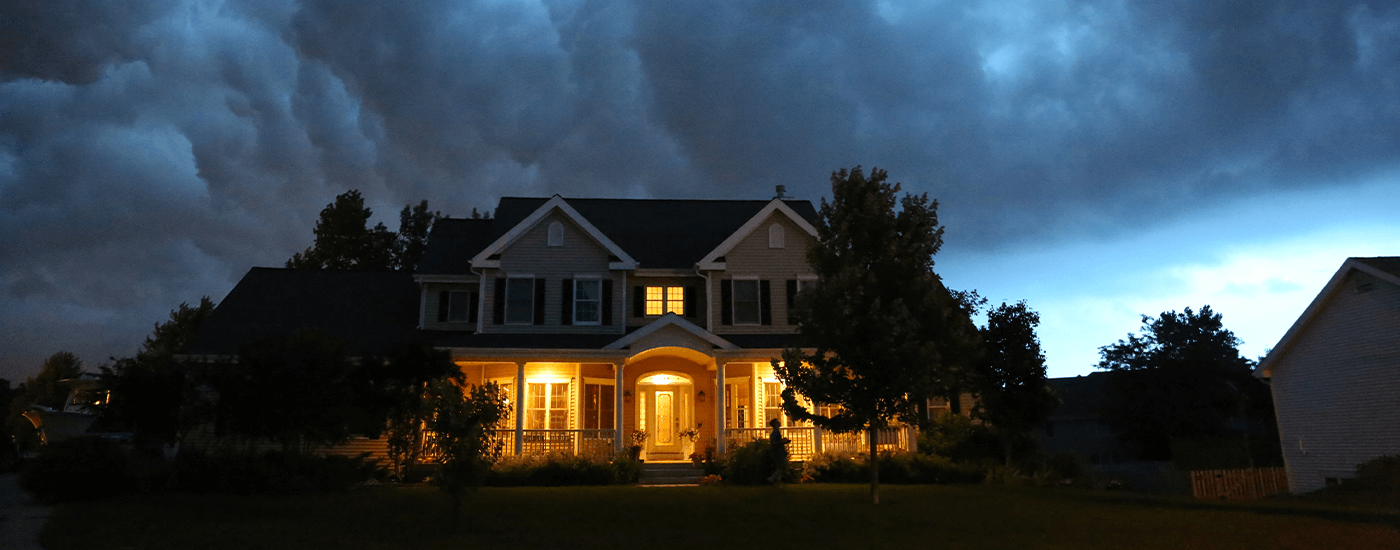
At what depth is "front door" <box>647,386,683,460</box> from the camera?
23.3m

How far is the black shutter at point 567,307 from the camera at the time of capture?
917 inches

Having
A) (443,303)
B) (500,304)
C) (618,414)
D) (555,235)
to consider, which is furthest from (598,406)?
(443,303)

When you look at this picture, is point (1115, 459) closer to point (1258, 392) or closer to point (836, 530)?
point (1258, 392)

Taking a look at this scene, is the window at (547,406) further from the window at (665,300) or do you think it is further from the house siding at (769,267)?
the house siding at (769,267)

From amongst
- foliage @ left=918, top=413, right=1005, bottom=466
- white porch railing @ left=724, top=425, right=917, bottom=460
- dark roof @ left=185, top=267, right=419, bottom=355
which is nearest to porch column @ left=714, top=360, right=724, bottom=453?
white porch railing @ left=724, top=425, right=917, bottom=460

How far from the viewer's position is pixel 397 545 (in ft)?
32.4

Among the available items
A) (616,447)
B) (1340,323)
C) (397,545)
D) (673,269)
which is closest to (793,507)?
(397,545)

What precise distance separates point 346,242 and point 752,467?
1034 inches

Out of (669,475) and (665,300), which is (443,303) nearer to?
(665,300)

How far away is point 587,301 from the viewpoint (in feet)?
77.0

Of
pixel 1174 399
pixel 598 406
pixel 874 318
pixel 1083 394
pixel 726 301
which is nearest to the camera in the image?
pixel 874 318

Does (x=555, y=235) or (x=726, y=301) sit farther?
(x=555, y=235)

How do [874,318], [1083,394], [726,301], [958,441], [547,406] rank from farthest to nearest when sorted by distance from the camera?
[1083,394] → [726,301] → [547,406] → [958,441] → [874,318]

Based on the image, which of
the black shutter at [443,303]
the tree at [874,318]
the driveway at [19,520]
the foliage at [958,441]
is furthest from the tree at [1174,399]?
the driveway at [19,520]
